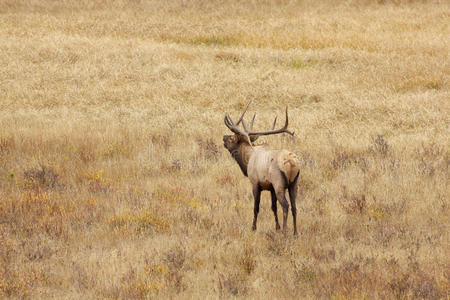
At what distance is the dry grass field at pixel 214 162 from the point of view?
636 centimetres

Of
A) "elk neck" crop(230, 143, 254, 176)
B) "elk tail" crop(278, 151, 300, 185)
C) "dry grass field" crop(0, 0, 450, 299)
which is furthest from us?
"elk neck" crop(230, 143, 254, 176)

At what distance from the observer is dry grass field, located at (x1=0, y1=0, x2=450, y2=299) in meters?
6.36

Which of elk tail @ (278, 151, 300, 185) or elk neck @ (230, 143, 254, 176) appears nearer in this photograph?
elk tail @ (278, 151, 300, 185)

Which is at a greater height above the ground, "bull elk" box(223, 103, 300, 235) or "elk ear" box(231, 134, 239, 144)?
"elk ear" box(231, 134, 239, 144)

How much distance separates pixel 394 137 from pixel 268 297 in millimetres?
9245

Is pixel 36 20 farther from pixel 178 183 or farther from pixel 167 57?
pixel 178 183

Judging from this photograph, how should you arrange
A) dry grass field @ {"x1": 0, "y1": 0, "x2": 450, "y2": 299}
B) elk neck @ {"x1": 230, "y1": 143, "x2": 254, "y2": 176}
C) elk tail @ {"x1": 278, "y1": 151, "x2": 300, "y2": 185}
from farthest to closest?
elk neck @ {"x1": 230, "y1": 143, "x2": 254, "y2": 176} → elk tail @ {"x1": 278, "y1": 151, "x2": 300, "y2": 185} → dry grass field @ {"x1": 0, "y1": 0, "x2": 450, "y2": 299}

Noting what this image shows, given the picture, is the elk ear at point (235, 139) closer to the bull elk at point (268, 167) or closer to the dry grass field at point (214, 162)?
the bull elk at point (268, 167)

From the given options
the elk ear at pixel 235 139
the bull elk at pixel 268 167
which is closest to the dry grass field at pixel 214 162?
the bull elk at pixel 268 167

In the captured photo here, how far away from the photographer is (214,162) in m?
11.8

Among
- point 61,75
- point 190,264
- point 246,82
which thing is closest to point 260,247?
point 190,264

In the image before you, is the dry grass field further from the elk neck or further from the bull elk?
the elk neck

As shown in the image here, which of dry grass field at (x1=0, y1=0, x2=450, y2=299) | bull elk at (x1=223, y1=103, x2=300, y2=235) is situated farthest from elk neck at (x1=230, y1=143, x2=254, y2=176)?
dry grass field at (x1=0, y1=0, x2=450, y2=299)

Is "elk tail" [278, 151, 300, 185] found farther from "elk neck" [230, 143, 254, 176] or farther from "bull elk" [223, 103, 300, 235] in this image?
"elk neck" [230, 143, 254, 176]
